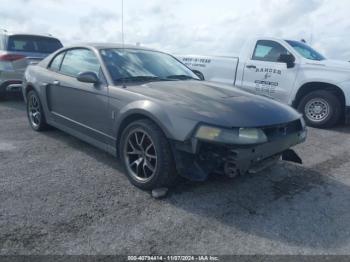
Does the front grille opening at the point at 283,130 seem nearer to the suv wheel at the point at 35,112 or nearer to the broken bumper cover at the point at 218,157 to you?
the broken bumper cover at the point at 218,157

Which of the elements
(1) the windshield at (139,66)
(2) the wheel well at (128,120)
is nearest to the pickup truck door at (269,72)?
(1) the windshield at (139,66)

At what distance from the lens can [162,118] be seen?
2.88m

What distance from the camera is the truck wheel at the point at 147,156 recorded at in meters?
2.92

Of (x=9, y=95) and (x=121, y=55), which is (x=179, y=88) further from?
(x=9, y=95)

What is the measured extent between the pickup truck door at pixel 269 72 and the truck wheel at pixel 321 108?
41 centimetres

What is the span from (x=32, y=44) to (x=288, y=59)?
6184mm

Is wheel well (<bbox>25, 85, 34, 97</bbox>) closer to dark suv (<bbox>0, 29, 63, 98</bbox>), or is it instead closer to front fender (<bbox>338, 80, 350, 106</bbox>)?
dark suv (<bbox>0, 29, 63, 98</bbox>)

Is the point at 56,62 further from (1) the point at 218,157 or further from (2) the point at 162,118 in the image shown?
(1) the point at 218,157

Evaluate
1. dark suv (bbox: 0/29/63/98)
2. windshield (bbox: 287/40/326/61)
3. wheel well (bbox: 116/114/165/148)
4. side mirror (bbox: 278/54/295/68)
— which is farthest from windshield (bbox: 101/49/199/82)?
dark suv (bbox: 0/29/63/98)

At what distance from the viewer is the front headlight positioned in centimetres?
266

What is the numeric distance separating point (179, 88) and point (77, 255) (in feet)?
6.46

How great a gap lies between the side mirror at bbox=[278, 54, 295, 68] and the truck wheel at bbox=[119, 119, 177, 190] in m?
4.29

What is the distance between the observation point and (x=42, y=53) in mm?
7992

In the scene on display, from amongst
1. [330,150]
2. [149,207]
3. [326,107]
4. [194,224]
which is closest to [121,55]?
[149,207]
